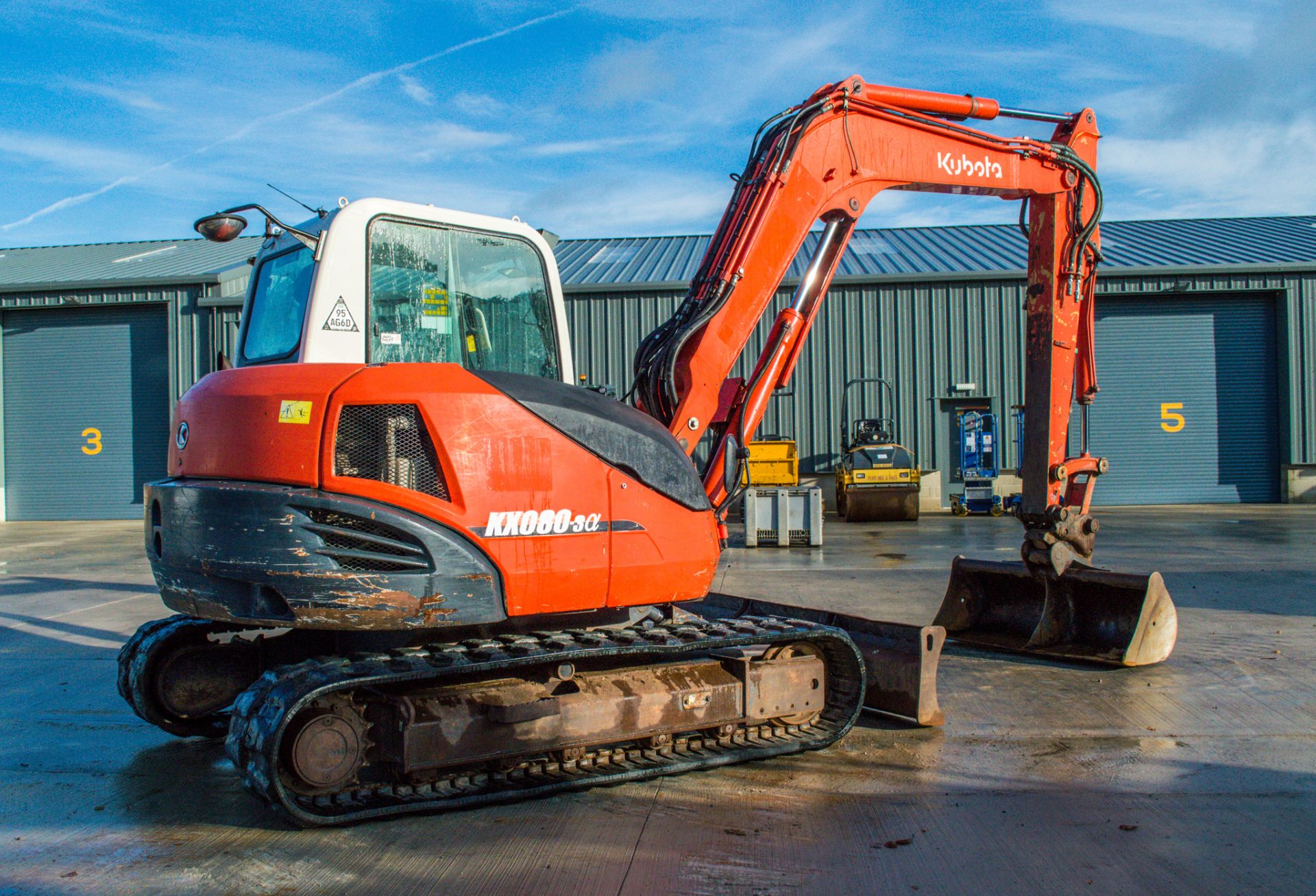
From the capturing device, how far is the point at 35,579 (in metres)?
12.6

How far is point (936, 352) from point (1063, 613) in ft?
56.1

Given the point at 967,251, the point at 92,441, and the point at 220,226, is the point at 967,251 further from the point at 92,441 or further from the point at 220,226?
the point at 220,226

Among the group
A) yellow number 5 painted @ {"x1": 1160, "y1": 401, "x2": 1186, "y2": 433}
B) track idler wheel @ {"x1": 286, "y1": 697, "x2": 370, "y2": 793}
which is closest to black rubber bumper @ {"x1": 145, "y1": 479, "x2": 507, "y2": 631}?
track idler wheel @ {"x1": 286, "y1": 697, "x2": 370, "y2": 793}

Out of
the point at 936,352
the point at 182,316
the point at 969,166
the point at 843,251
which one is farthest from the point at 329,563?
the point at 182,316

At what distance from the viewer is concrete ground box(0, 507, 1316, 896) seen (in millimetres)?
3654

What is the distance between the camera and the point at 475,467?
416cm

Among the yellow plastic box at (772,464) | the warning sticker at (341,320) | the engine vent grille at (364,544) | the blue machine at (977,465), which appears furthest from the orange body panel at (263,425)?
the blue machine at (977,465)

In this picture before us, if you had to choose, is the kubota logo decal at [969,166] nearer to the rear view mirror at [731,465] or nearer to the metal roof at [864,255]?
the rear view mirror at [731,465]

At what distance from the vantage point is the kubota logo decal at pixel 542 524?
4199 millimetres

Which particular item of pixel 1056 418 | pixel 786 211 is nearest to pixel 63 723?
pixel 786 211

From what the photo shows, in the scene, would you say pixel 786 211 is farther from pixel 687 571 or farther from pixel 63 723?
pixel 63 723

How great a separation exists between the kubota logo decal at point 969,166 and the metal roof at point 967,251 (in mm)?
16538

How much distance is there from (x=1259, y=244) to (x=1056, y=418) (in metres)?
23.9

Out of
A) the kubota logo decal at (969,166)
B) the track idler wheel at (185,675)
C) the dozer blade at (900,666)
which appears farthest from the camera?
the kubota logo decal at (969,166)
